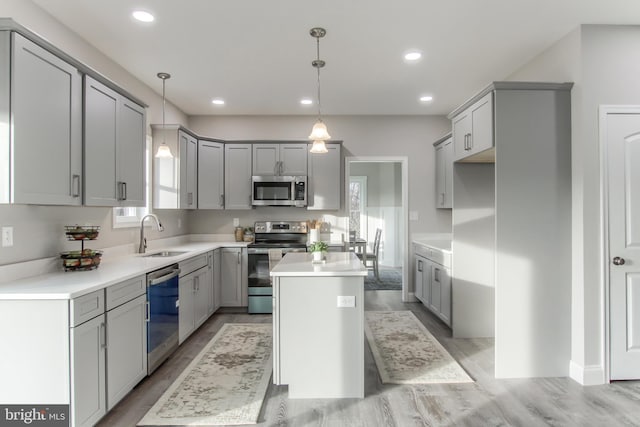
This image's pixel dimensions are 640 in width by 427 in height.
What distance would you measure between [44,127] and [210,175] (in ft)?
9.31

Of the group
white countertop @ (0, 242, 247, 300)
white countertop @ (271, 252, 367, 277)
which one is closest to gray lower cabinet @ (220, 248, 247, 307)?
white countertop @ (0, 242, 247, 300)

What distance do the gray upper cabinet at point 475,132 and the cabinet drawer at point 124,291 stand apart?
289cm

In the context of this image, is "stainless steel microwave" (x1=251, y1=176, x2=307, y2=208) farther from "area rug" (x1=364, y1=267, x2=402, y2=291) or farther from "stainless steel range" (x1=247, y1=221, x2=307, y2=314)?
"area rug" (x1=364, y1=267, x2=402, y2=291)

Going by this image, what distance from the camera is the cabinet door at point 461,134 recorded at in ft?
10.9

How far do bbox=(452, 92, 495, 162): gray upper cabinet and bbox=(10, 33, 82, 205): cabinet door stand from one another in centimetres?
300

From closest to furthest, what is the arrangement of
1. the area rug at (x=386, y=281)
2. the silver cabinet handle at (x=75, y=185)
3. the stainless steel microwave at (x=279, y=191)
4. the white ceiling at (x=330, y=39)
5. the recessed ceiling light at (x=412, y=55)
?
the silver cabinet handle at (x=75, y=185)
the white ceiling at (x=330, y=39)
the recessed ceiling light at (x=412, y=55)
the stainless steel microwave at (x=279, y=191)
the area rug at (x=386, y=281)

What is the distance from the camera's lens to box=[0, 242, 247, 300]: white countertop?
1855mm

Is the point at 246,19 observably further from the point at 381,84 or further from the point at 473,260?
the point at 473,260

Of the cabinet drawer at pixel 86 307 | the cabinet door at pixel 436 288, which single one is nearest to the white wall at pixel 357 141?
the cabinet door at pixel 436 288

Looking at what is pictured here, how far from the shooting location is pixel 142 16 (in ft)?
8.63

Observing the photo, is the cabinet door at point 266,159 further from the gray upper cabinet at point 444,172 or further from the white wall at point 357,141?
the gray upper cabinet at point 444,172

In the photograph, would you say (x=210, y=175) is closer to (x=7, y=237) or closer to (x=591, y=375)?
(x=7, y=237)

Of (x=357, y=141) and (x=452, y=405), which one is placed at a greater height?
(x=357, y=141)

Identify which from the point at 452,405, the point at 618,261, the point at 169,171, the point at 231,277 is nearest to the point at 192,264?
the point at 231,277
